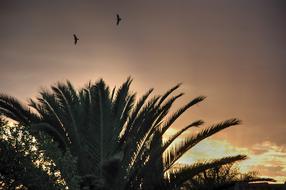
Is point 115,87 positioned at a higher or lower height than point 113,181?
higher

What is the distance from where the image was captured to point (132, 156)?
53.5 ft

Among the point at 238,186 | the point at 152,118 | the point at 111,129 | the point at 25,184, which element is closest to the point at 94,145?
the point at 111,129

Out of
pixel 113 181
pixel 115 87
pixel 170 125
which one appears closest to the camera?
pixel 113 181

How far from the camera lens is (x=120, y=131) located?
54.5ft

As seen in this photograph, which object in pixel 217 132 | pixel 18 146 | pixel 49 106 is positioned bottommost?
pixel 18 146

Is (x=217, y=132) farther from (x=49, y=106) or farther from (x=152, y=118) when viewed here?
(x=49, y=106)

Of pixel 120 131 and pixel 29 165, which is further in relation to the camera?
pixel 120 131

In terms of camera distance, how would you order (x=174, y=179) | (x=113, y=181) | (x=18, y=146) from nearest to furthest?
1. (x=18, y=146)
2. (x=113, y=181)
3. (x=174, y=179)

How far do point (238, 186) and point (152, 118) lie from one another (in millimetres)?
4340

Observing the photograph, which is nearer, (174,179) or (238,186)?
(174,179)

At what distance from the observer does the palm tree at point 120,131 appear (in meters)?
15.8

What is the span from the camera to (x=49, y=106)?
17.0m

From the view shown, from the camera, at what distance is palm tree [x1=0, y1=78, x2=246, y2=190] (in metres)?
15.8

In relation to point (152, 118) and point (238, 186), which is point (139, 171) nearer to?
point (152, 118)
